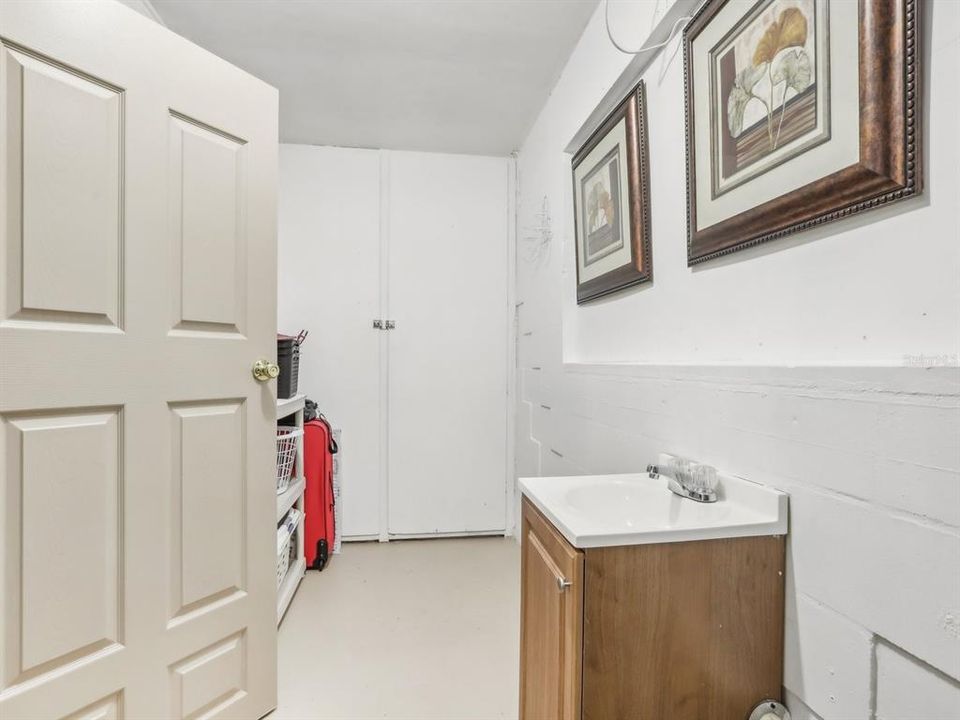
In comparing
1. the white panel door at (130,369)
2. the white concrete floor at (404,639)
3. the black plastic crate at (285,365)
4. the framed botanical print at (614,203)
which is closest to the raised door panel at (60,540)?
the white panel door at (130,369)

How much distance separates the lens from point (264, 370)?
1387 mm

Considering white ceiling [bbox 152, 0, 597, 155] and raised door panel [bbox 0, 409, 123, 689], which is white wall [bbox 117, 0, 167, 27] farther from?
raised door panel [bbox 0, 409, 123, 689]

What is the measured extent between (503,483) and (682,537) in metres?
2.15

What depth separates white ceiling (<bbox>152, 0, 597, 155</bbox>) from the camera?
1.72 metres

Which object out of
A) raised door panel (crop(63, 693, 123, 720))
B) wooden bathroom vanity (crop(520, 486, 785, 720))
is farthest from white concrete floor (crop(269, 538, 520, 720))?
wooden bathroom vanity (crop(520, 486, 785, 720))

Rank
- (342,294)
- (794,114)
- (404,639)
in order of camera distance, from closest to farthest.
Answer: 1. (794,114)
2. (404,639)
3. (342,294)

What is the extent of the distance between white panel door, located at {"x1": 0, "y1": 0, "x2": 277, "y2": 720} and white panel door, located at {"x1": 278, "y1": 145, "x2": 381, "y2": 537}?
137cm

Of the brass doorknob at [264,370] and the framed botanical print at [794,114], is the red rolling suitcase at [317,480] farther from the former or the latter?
the framed botanical print at [794,114]

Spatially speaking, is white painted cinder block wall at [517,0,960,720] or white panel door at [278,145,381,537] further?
white panel door at [278,145,381,537]

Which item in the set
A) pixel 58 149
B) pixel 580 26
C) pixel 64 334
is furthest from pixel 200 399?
pixel 580 26

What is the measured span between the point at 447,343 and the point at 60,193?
2006 millimetres

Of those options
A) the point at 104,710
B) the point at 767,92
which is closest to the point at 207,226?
the point at 104,710

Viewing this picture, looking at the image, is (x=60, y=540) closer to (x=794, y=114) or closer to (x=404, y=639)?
(x=404, y=639)

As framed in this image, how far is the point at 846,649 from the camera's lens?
76 centimetres
